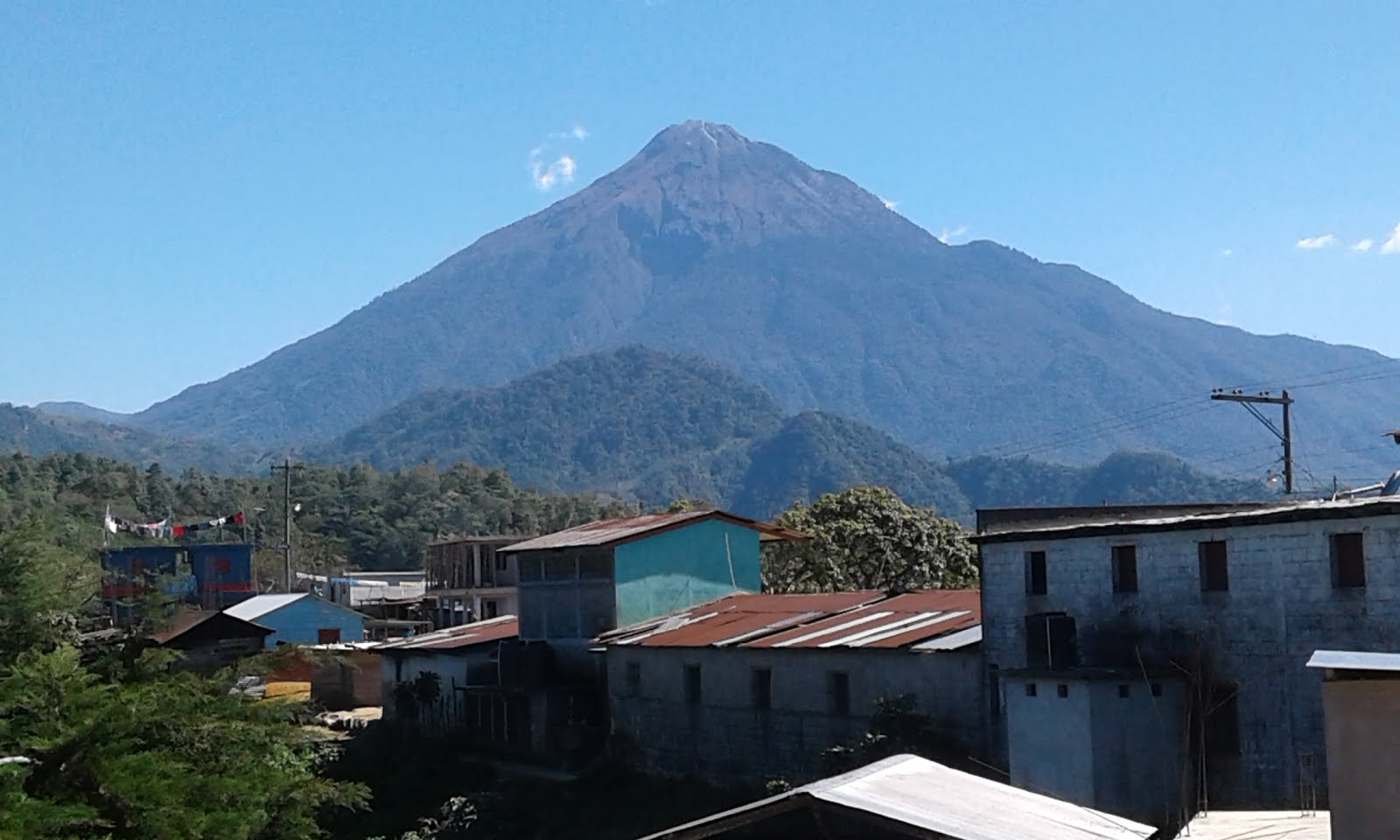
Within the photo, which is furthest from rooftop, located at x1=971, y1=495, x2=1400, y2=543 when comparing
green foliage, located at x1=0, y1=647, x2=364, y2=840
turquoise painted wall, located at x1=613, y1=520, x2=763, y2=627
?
green foliage, located at x1=0, y1=647, x2=364, y2=840

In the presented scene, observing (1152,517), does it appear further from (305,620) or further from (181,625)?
(305,620)

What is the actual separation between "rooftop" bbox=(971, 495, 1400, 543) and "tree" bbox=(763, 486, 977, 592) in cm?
2435

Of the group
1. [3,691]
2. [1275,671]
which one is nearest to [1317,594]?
[1275,671]

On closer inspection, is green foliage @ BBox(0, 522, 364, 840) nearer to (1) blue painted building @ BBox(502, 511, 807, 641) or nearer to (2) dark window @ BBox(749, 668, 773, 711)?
(2) dark window @ BBox(749, 668, 773, 711)

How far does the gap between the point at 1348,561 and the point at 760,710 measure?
44.3ft

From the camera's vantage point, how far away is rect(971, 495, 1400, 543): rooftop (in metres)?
23.1

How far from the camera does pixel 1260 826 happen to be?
15750 mm

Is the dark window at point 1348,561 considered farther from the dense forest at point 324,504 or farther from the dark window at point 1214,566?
the dense forest at point 324,504

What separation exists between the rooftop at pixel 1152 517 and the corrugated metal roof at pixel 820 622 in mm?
2049

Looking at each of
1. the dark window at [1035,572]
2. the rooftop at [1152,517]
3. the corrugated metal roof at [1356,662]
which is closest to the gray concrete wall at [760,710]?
the dark window at [1035,572]

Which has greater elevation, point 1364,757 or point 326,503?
point 326,503

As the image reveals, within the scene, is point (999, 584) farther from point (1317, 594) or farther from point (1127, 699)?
point (1317, 594)

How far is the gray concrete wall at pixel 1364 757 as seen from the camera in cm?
1210

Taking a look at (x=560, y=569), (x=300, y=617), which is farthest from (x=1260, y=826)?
(x=300, y=617)
